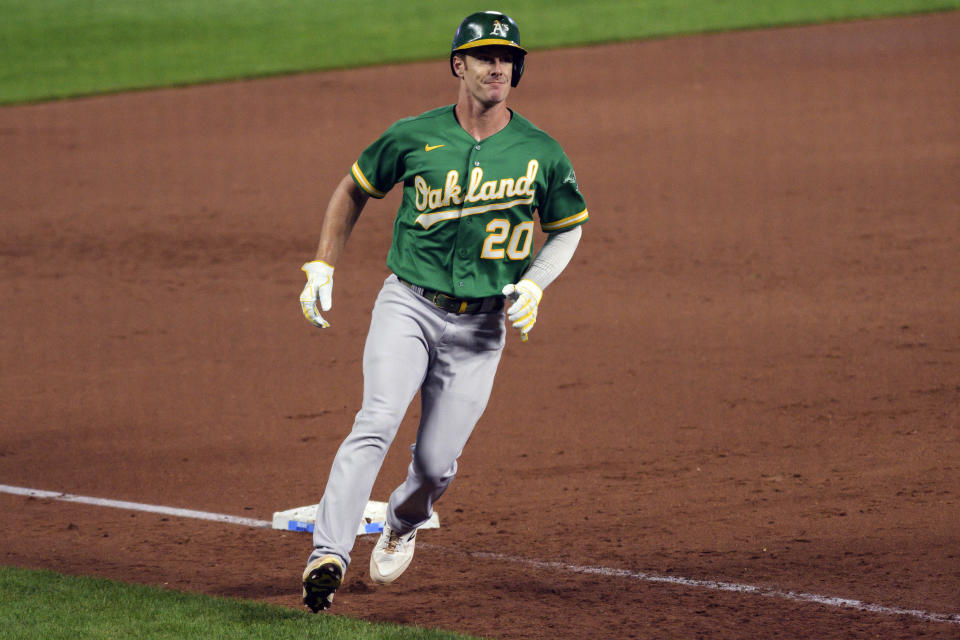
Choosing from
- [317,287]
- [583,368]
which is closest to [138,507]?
[317,287]

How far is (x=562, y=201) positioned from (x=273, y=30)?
18.7m

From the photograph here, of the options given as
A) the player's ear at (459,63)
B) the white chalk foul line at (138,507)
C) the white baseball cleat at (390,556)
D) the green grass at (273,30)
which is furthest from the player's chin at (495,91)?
the green grass at (273,30)

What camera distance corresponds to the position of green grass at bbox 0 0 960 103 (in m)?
20.0

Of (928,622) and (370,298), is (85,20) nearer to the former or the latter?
(370,298)

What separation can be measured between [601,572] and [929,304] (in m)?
4.97

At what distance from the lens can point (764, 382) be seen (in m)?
8.27

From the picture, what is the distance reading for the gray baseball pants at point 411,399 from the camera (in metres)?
4.85

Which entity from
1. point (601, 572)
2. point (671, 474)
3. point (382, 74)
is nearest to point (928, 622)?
point (601, 572)

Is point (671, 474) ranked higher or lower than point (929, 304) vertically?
lower

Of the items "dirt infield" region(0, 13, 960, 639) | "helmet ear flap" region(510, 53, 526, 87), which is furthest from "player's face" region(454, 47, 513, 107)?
"dirt infield" region(0, 13, 960, 639)

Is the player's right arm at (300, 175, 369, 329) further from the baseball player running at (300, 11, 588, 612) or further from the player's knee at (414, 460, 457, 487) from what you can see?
the player's knee at (414, 460, 457, 487)

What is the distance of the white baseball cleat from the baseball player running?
23 cm

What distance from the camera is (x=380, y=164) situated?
16.9 feet

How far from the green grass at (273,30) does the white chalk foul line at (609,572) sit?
12.8m
